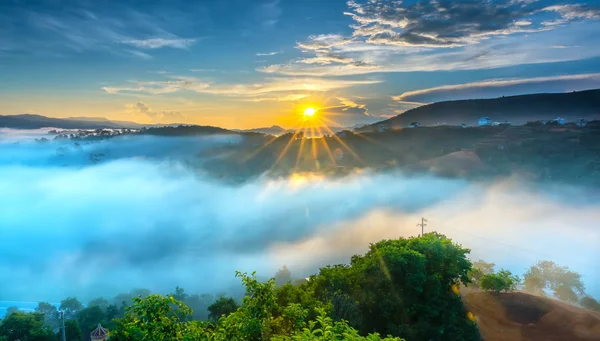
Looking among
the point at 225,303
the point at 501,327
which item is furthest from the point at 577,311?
the point at 225,303

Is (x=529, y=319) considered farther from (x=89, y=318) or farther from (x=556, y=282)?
(x=89, y=318)

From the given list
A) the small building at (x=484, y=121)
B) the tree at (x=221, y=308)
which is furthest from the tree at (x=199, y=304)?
the small building at (x=484, y=121)

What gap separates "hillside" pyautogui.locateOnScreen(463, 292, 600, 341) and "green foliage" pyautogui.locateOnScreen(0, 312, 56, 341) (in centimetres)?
4400

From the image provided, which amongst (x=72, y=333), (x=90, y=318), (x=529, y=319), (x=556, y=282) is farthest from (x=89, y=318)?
(x=556, y=282)

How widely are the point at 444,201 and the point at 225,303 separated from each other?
169 metres

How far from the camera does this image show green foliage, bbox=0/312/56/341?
38.0 metres

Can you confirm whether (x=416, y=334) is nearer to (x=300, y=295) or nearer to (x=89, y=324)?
(x=300, y=295)

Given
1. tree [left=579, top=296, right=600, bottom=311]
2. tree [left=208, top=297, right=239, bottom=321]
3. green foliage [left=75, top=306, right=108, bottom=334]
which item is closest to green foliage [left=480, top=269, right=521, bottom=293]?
tree [left=579, top=296, right=600, bottom=311]

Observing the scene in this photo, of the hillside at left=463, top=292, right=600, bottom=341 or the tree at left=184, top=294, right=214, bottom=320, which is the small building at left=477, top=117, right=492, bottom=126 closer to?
Result: the tree at left=184, top=294, right=214, bottom=320

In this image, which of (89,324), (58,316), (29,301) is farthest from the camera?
(29,301)

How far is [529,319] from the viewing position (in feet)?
117

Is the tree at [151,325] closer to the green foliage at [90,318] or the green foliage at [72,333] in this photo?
the green foliage at [72,333]

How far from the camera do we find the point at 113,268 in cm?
17875

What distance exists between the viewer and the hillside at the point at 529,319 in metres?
32.4
